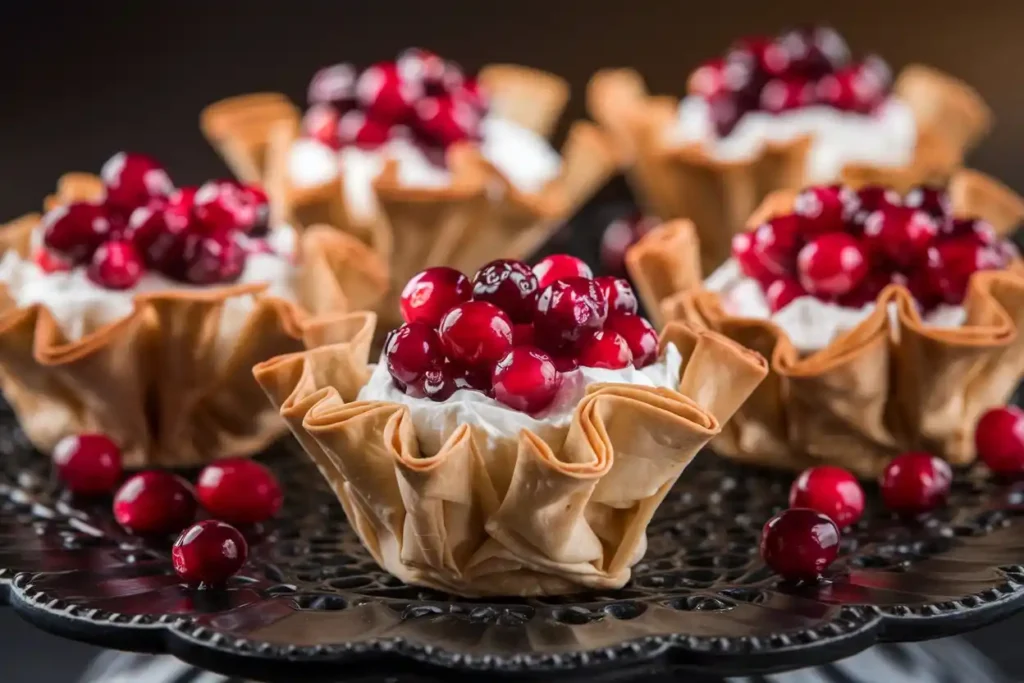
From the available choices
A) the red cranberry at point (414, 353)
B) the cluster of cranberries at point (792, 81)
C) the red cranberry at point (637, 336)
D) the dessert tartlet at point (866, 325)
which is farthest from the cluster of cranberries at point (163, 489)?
the cluster of cranberries at point (792, 81)

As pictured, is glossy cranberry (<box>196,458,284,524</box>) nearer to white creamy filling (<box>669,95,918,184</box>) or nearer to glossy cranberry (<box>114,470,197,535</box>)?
glossy cranberry (<box>114,470,197,535</box>)

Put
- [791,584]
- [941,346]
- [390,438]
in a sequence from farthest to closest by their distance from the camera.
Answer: [941,346] < [791,584] < [390,438]

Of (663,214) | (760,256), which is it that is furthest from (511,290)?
(663,214)

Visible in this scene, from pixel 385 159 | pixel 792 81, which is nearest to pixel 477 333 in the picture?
pixel 385 159

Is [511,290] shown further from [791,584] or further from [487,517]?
[791,584]

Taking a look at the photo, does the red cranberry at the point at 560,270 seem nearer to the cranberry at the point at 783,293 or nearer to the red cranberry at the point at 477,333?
the red cranberry at the point at 477,333

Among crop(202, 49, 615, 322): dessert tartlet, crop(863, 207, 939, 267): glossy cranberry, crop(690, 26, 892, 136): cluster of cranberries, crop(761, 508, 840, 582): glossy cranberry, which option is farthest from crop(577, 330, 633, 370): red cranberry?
crop(690, 26, 892, 136): cluster of cranberries
